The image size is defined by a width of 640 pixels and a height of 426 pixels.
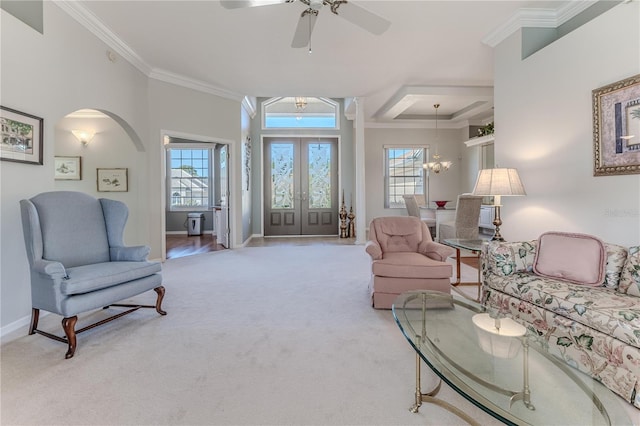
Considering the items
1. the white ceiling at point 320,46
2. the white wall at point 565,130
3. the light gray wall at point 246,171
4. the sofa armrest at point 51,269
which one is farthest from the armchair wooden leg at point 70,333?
the light gray wall at point 246,171

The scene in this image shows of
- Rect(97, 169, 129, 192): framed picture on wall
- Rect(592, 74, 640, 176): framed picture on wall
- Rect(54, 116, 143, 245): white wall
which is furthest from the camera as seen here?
Rect(54, 116, 143, 245): white wall

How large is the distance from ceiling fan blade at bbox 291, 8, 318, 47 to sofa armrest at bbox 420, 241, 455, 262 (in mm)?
2389

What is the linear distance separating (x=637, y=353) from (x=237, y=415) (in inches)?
73.8

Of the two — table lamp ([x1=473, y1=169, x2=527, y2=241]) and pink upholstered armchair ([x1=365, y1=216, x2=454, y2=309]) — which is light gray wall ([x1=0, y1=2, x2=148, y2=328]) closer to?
pink upholstered armchair ([x1=365, y1=216, x2=454, y2=309])

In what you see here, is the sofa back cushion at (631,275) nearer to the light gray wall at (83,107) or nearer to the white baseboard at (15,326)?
the white baseboard at (15,326)

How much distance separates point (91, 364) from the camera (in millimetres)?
1879

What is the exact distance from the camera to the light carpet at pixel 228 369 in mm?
1443

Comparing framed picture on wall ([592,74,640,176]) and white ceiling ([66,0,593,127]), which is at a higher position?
white ceiling ([66,0,593,127])

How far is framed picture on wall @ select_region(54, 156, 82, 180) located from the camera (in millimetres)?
4961

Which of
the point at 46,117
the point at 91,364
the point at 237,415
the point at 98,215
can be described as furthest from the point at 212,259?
the point at 237,415

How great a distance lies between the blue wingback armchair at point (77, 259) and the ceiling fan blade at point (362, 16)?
2619 millimetres

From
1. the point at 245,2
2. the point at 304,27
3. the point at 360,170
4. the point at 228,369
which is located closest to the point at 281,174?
the point at 360,170

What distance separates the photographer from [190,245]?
6609 millimetres

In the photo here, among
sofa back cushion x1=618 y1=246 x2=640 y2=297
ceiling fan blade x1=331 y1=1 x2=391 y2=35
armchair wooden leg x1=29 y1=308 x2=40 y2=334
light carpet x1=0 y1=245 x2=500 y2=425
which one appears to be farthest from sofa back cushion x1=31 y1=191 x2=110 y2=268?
sofa back cushion x1=618 y1=246 x2=640 y2=297
